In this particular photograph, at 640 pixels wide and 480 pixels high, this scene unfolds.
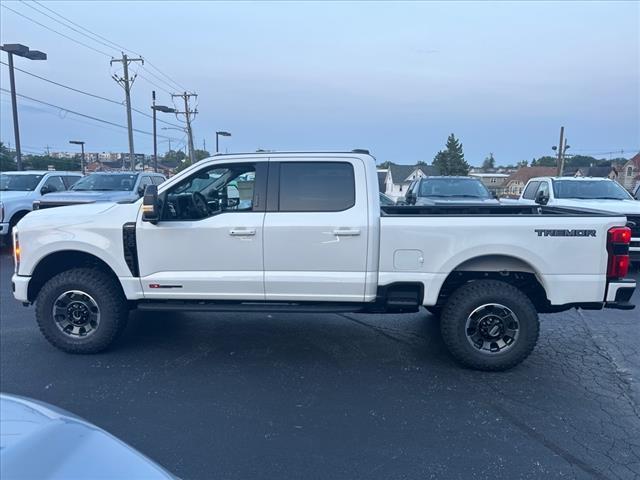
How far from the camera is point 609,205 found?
952cm

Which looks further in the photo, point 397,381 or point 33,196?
point 33,196

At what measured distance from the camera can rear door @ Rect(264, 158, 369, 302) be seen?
4.46m

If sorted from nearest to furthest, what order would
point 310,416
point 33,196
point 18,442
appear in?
point 18,442
point 310,416
point 33,196

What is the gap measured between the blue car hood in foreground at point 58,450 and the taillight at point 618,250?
4.08 metres

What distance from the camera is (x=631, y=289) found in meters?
4.28

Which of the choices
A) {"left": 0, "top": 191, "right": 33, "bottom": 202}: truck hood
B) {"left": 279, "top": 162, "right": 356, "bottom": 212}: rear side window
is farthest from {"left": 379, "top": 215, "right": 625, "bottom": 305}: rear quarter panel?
{"left": 0, "top": 191, "right": 33, "bottom": 202}: truck hood

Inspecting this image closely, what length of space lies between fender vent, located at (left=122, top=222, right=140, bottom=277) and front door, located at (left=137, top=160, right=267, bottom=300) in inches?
2.1

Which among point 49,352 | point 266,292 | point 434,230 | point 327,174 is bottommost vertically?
point 49,352

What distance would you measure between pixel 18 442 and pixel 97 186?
11.5 metres

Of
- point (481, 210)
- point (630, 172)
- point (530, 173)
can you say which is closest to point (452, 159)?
point (530, 173)

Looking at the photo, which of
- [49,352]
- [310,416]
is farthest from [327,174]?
Result: [49,352]

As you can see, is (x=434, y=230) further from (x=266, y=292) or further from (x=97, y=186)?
(x=97, y=186)

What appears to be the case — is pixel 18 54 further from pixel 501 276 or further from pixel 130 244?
pixel 501 276

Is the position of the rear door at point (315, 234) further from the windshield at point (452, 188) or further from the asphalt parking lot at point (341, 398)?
the windshield at point (452, 188)
